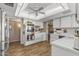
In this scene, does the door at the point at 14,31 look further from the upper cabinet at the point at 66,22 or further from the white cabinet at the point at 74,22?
the white cabinet at the point at 74,22

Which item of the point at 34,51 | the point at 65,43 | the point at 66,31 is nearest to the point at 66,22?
the point at 66,31

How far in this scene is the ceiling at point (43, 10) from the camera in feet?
3.54

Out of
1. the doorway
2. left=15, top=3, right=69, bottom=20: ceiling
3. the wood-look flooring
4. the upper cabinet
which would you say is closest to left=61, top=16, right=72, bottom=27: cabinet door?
the upper cabinet

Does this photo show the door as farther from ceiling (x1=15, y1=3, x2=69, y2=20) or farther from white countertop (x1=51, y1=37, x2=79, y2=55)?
white countertop (x1=51, y1=37, x2=79, y2=55)

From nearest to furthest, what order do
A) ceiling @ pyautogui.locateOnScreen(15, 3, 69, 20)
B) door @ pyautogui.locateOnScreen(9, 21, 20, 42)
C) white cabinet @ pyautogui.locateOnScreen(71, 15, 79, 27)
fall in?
white cabinet @ pyautogui.locateOnScreen(71, 15, 79, 27), ceiling @ pyautogui.locateOnScreen(15, 3, 69, 20), door @ pyautogui.locateOnScreen(9, 21, 20, 42)

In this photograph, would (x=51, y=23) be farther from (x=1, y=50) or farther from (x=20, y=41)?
(x=1, y=50)

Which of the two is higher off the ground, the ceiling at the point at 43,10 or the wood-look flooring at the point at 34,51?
the ceiling at the point at 43,10

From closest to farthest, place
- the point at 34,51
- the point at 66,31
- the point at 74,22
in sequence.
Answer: the point at 74,22
the point at 66,31
the point at 34,51

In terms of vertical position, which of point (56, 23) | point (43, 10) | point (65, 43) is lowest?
point (65, 43)

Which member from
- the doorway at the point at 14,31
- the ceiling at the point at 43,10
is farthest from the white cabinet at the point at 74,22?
the doorway at the point at 14,31

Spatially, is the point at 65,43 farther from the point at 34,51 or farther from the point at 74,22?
the point at 34,51

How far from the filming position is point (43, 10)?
1.20 m

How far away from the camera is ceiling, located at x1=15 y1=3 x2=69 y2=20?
1078mm

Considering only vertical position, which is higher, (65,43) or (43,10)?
(43,10)
